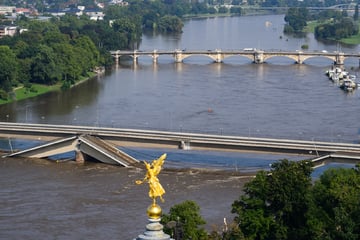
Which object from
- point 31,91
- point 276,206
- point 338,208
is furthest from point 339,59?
point 338,208

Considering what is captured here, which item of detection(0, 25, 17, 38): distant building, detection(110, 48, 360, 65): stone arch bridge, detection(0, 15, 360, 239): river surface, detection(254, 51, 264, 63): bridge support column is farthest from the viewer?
detection(0, 25, 17, 38): distant building

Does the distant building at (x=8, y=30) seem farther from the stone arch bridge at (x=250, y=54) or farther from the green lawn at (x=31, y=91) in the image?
the green lawn at (x=31, y=91)

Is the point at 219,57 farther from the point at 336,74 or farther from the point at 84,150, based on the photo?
the point at 84,150

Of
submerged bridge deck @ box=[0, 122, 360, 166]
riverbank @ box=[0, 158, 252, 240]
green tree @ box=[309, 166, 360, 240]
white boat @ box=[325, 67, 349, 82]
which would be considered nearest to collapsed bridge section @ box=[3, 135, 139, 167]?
submerged bridge deck @ box=[0, 122, 360, 166]

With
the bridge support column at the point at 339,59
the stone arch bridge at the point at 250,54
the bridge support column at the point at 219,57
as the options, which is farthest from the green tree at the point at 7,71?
the bridge support column at the point at 339,59

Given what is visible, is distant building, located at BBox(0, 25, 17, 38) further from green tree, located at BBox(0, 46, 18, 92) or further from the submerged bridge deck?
the submerged bridge deck

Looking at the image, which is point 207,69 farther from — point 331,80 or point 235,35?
point 235,35

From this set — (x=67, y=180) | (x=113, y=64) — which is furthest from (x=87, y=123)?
(x=113, y=64)
